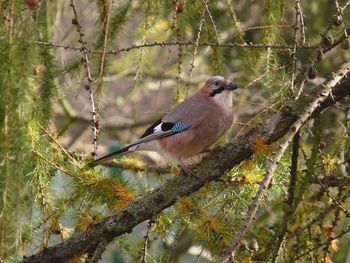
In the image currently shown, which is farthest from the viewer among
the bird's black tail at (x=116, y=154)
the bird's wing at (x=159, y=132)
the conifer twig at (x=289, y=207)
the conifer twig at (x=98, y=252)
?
the bird's wing at (x=159, y=132)

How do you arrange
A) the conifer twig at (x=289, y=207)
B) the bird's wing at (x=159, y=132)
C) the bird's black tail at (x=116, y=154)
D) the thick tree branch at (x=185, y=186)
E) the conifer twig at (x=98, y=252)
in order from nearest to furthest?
the conifer twig at (x=289, y=207), the conifer twig at (x=98, y=252), the thick tree branch at (x=185, y=186), the bird's black tail at (x=116, y=154), the bird's wing at (x=159, y=132)

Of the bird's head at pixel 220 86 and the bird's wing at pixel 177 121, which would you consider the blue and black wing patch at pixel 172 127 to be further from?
the bird's head at pixel 220 86

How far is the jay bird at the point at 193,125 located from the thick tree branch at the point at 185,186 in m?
0.57

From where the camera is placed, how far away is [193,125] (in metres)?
3.17

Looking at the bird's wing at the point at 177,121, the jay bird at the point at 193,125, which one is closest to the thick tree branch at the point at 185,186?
the jay bird at the point at 193,125

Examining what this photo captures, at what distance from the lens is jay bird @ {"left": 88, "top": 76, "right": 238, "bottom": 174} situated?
3.08 m

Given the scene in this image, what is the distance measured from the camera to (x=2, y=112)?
1.71 metres

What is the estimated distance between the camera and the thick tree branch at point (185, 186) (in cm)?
237

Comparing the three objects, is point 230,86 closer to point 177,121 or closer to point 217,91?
point 217,91

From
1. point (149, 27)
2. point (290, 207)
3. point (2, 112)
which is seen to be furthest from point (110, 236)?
point (149, 27)

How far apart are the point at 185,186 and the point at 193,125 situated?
2.51 ft

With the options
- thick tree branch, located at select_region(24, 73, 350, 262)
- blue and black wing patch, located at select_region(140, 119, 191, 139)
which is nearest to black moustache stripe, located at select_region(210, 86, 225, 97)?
blue and black wing patch, located at select_region(140, 119, 191, 139)

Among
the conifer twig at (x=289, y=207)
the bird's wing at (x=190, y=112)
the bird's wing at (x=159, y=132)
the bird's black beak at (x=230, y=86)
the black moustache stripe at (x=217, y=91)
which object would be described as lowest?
the bird's wing at (x=159, y=132)

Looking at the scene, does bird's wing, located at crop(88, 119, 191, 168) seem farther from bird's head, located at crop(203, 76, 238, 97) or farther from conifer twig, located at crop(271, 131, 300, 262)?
conifer twig, located at crop(271, 131, 300, 262)
